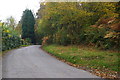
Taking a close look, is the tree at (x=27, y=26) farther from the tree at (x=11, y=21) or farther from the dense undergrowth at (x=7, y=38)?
the dense undergrowth at (x=7, y=38)

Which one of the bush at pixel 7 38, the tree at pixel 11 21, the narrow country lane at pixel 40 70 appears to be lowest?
the narrow country lane at pixel 40 70

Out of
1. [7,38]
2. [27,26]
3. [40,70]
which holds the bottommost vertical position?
[40,70]

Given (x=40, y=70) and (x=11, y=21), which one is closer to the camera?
(x=40, y=70)

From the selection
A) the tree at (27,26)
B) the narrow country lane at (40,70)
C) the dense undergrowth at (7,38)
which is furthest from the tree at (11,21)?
the narrow country lane at (40,70)

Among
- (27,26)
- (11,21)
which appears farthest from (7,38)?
(11,21)

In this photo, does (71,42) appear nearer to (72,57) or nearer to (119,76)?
(72,57)

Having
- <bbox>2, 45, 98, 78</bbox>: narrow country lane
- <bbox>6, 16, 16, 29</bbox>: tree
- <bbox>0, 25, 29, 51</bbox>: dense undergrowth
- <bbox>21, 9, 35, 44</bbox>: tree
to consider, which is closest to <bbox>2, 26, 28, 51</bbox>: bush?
<bbox>0, 25, 29, 51</bbox>: dense undergrowth

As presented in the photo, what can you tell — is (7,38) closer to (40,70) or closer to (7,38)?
(7,38)

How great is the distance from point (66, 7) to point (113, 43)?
17.9ft

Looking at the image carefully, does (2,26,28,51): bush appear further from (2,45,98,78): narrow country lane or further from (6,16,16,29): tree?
(6,16,16,29): tree

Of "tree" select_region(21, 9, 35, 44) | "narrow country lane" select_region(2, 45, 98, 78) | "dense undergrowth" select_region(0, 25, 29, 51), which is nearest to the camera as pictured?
"narrow country lane" select_region(2, 45, 98, 78)

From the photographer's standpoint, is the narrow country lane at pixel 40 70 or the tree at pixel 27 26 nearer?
the narrow country lane at pixel 40 70

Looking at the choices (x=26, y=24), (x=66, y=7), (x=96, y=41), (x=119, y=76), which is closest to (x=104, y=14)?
(x=96, y=41)

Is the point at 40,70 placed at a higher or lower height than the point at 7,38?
lower
